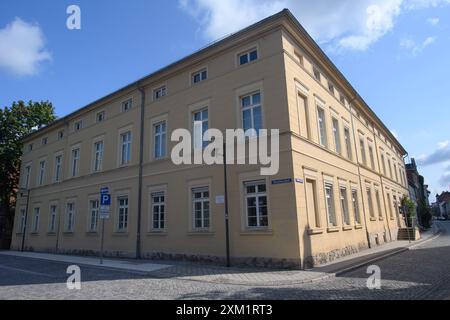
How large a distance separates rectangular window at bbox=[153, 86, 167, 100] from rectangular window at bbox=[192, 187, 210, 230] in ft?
19.5

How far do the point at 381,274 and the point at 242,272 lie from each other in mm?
4425

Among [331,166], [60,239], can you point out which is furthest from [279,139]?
[60,239]

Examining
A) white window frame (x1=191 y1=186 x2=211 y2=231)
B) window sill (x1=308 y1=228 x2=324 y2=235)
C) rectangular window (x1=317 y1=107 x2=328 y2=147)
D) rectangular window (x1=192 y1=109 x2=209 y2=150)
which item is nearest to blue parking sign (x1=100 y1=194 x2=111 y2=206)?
white window frame (x1=191 y1=186 x2=211 y2=231)

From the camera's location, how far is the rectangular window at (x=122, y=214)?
17.6m

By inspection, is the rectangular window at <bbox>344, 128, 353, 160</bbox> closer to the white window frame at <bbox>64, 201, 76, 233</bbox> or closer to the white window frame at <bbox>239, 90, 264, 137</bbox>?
the white window frame at <bbox>239, 90, 264, 137</bbox>

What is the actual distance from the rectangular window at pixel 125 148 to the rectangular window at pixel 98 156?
86.7 inches

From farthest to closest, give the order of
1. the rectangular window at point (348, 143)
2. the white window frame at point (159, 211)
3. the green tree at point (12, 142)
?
the green tree at point (12, 142) < the rectangular window at point (348, 143) < the white window frame at point (159, 211)

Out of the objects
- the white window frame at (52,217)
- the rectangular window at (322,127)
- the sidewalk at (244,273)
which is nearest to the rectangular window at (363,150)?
the rectangular window at (322,127)

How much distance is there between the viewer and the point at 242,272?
10.9 meters

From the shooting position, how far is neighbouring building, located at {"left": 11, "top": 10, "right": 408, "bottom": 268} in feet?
40.4

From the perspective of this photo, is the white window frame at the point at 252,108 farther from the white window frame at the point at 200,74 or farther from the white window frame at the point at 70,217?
the white window frame at the point at 70,217

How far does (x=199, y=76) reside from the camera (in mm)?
15836

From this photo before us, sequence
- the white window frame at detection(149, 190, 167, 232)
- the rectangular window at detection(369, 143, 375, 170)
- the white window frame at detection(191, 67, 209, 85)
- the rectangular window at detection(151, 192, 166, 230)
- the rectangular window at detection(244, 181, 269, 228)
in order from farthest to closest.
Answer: the rectangular window at detection(369, 143, 375, 170), the rectangular window at detection(151, 192, 166, 230), the white window frame at detection(149, 190, 167, 232), the white window frame at detection(191, 67, 209, 85), the rectangular window at detection(244, 181, 269, 228)
